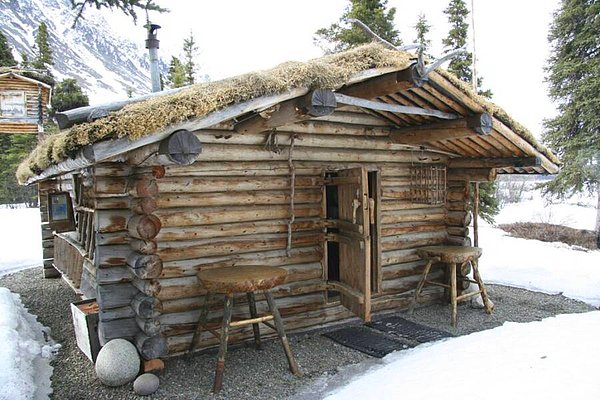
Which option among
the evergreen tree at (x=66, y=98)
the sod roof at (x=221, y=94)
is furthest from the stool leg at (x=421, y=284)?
the evergreen tree at (x=66, y=98)

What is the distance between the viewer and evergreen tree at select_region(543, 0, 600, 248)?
15211 mm

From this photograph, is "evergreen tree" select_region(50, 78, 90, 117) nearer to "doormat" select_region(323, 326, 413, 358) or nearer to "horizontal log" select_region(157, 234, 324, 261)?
"horizontal log" select_region(157, 234, 324, 261)

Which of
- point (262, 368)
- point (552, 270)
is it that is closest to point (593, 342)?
point (262, 368)

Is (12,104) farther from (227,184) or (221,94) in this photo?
(221,94)

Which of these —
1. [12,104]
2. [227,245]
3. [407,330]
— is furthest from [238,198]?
[12,104]

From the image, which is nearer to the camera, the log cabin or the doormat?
the log cabin

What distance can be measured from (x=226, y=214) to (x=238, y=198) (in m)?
0.28

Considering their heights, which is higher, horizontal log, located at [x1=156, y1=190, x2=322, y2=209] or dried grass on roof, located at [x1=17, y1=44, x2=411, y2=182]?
dried grass on roof, located at [x1=17, y1=44, x2=411, y2=182]

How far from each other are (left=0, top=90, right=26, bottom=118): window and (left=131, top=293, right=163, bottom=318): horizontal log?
48.7ft

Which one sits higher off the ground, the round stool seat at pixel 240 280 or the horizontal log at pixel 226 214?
the horizontal log at pixel 226 214

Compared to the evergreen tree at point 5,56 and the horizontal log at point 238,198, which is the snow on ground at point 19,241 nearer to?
the evergreen tree at point 5,56

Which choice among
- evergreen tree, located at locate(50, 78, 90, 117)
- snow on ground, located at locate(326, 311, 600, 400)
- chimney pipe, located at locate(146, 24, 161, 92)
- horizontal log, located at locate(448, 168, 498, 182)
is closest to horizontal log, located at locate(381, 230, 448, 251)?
horizontal log, located at locate(448, 168, 498, 182)

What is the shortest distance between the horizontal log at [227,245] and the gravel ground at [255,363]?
1319 mm

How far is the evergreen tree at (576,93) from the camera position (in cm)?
1521
